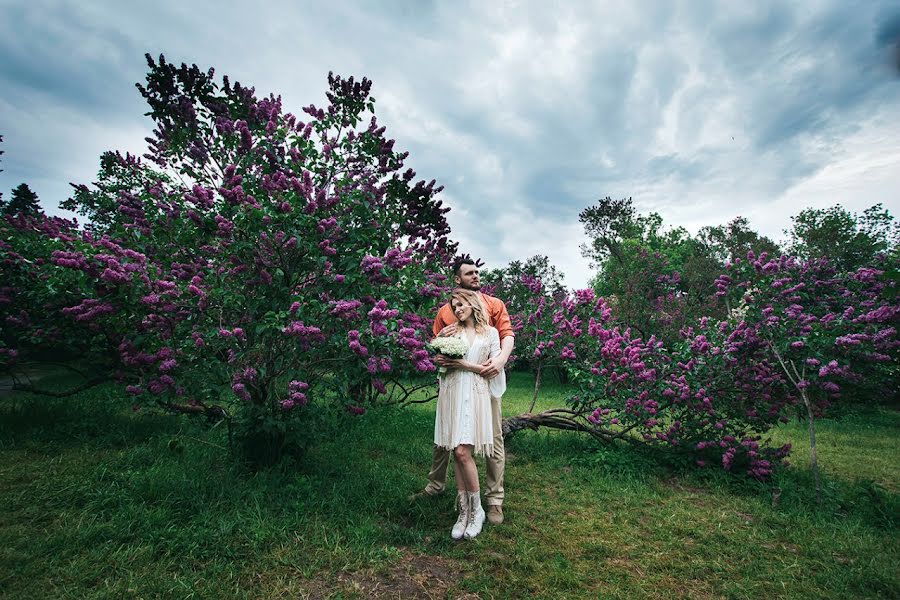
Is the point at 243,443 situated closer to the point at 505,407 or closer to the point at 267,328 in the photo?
the point at 267,328

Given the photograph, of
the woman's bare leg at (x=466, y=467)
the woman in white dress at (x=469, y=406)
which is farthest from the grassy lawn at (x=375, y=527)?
the woman's bare leg at (x=466, y=467)

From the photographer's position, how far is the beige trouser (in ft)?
11.5

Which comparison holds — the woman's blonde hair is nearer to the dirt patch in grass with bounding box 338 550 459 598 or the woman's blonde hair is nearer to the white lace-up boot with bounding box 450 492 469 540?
the white lace-up boot with bounding box 450 492 469 540

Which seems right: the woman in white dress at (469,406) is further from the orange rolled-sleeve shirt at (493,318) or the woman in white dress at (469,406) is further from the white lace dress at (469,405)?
the orange rolled-sleeve shirt at (493,318)

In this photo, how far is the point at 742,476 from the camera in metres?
4.57

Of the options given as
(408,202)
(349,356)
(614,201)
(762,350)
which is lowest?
(349,356)

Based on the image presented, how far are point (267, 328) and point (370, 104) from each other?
10.3ft

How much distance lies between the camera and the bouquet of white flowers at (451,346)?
311cm

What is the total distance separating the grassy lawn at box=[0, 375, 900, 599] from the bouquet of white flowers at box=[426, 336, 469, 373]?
1.33m

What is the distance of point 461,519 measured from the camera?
3.08 metres

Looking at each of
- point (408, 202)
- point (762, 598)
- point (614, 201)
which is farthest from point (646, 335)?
point (614, 201)

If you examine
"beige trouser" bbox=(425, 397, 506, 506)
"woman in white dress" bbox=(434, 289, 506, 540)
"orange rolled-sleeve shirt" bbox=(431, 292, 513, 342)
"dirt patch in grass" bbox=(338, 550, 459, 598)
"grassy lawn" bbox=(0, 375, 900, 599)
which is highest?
"orange rolled-sleeve shirt" bbox=(431, 292, 513, 342)

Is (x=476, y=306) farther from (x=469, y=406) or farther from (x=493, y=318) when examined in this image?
(x=469, y=406)

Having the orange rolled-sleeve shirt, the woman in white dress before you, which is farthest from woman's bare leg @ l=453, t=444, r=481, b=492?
the orange rolled-sleeve shirt
